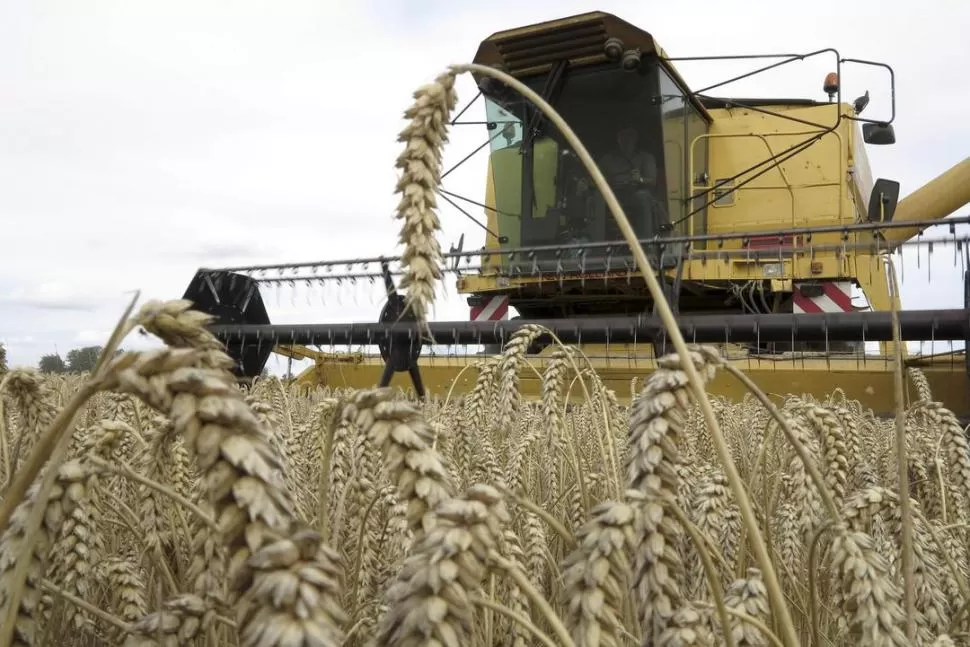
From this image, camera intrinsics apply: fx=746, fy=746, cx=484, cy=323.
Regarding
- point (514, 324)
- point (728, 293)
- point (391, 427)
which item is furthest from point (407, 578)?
point (728, 293)

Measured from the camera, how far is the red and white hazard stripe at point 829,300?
5566mm

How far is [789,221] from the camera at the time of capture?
669 cm


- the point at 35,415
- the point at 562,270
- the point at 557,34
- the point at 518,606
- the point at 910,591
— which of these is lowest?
the point at 518,606

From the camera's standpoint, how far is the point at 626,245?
4.98 m

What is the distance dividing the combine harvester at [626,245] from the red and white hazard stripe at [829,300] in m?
0.01

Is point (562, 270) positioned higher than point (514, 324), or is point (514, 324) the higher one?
point (562, 270)

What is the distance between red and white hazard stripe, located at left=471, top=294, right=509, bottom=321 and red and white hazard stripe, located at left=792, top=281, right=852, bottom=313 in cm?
231

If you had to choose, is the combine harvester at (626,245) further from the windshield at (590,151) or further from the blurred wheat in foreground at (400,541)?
the blurred wheat in foreground at (400,541)

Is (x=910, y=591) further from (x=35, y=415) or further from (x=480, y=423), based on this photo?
(x=480, y=423)

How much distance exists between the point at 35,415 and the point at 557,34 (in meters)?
4.91

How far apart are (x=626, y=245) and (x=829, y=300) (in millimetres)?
1793


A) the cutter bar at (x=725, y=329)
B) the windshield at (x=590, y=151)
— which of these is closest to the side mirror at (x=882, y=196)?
the windshield at (x=590, y=151)

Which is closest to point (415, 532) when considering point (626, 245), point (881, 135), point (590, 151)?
point (626, 245)

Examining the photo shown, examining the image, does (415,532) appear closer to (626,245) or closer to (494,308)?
(626,245)
